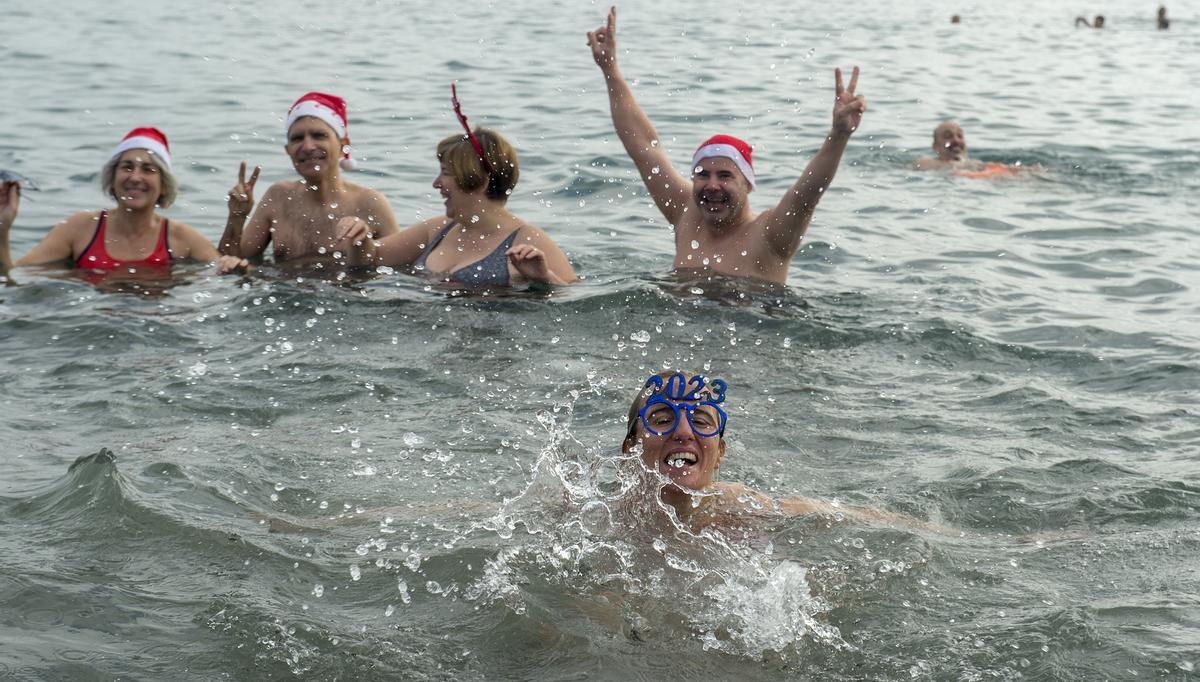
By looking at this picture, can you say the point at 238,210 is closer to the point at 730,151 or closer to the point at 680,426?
the point at 730,151

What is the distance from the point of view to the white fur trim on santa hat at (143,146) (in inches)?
367

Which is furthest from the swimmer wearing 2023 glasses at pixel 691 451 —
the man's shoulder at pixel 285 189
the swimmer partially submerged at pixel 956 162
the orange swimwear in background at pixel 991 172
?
the swimmer partially submerged at pixel 956 162

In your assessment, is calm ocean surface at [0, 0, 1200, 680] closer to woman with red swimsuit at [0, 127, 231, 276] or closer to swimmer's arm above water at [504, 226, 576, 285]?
swimmer's arm above water at [504, 226, 576, 285]

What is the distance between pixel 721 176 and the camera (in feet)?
29.1

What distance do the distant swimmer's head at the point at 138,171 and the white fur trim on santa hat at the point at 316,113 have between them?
3.03 feet

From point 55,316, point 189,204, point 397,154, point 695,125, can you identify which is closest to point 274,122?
point 397,154

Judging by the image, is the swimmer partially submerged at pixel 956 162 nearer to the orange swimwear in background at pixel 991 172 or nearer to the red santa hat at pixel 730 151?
the orange swimwear in background at pixel 991 172

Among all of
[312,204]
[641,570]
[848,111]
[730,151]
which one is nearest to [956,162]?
[730,151]

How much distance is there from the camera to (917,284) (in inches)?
378

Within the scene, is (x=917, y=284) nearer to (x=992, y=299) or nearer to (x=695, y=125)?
(x=992, y=299)

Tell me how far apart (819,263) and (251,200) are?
4317 millimetres

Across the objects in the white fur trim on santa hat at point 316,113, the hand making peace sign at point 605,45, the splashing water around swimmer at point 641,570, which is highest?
the hand making peace sign at point 605,45

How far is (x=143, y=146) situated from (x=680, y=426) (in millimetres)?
5672

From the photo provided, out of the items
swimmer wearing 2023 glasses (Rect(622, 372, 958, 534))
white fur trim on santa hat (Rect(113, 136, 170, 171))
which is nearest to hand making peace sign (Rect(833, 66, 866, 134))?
swimmer wearing 2023 glasses (Rect(622, 372, 958, 534))
